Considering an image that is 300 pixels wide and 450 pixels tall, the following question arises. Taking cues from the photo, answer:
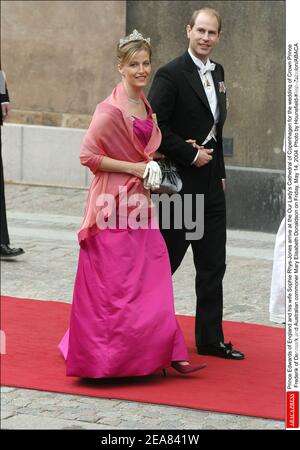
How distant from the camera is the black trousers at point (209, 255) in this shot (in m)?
7.47

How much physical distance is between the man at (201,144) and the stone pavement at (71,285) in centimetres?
93

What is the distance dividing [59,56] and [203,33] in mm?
6187

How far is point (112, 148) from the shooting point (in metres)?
6.93

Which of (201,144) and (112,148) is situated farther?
(201,144)

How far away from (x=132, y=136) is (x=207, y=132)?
2.07 feet

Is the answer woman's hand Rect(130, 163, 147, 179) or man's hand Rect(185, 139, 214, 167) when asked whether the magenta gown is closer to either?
woman's hand Rect(130, 163, 147, 179)

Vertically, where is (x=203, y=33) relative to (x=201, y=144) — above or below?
above

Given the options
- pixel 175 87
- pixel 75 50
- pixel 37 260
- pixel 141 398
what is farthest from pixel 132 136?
pixel 75 50

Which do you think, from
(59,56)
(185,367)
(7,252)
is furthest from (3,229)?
(59,56)

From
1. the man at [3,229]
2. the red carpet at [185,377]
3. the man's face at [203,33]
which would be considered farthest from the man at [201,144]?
the man at [3,229]

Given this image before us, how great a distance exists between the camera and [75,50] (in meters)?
13.2

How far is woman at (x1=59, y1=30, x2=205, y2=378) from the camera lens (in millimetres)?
6875

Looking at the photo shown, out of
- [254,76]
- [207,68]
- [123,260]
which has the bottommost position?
[123,260]

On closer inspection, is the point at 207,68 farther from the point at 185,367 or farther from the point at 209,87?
the point at 185,367
